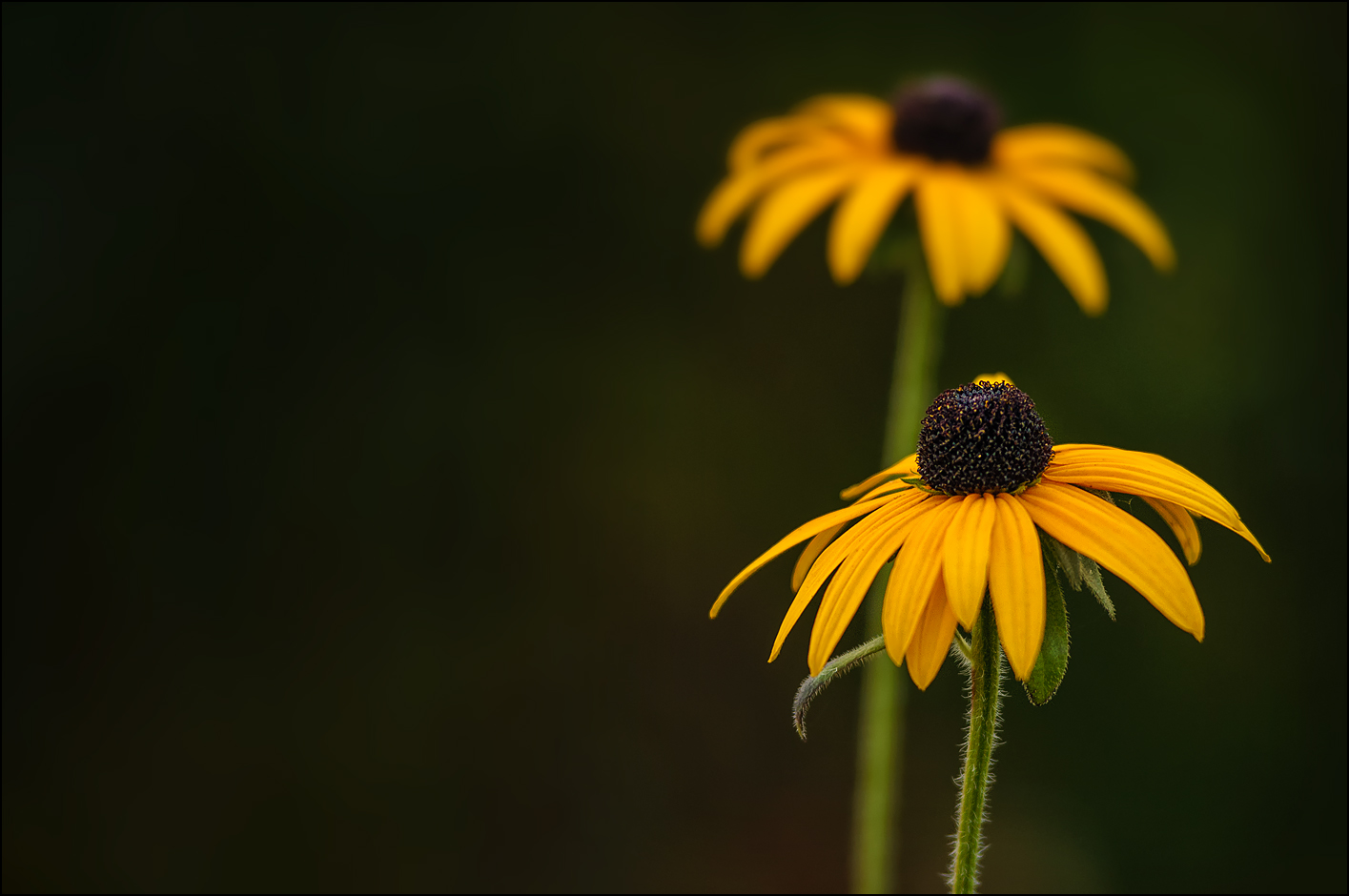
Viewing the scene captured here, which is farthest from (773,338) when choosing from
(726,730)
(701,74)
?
(726,730)

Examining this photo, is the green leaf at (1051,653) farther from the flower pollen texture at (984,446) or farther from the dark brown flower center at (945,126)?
the dark brown flower center at (945,126)

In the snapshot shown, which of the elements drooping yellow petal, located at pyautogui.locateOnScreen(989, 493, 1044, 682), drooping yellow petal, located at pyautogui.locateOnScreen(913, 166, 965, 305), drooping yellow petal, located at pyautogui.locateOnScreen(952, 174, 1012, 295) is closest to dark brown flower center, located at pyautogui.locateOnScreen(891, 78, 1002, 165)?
drooping yellow petal, located at pyautogui.locateOnScreen(913, 166, 965, 305)

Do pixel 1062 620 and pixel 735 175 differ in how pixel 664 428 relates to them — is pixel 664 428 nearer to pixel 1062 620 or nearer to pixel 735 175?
pixel 735 175

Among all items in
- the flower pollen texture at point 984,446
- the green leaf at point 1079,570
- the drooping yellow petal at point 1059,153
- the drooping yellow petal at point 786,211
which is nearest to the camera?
the green leaf at point 1079,570

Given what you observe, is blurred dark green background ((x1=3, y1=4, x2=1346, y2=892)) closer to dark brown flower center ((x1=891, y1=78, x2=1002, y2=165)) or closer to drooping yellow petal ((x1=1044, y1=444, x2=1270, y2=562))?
dark brown flower center ((x1=891, y1=78, x2=1002, y2=165))

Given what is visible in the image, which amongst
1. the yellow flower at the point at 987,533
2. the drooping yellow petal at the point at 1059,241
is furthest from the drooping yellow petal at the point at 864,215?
the yellow flower at the point at 987,533
